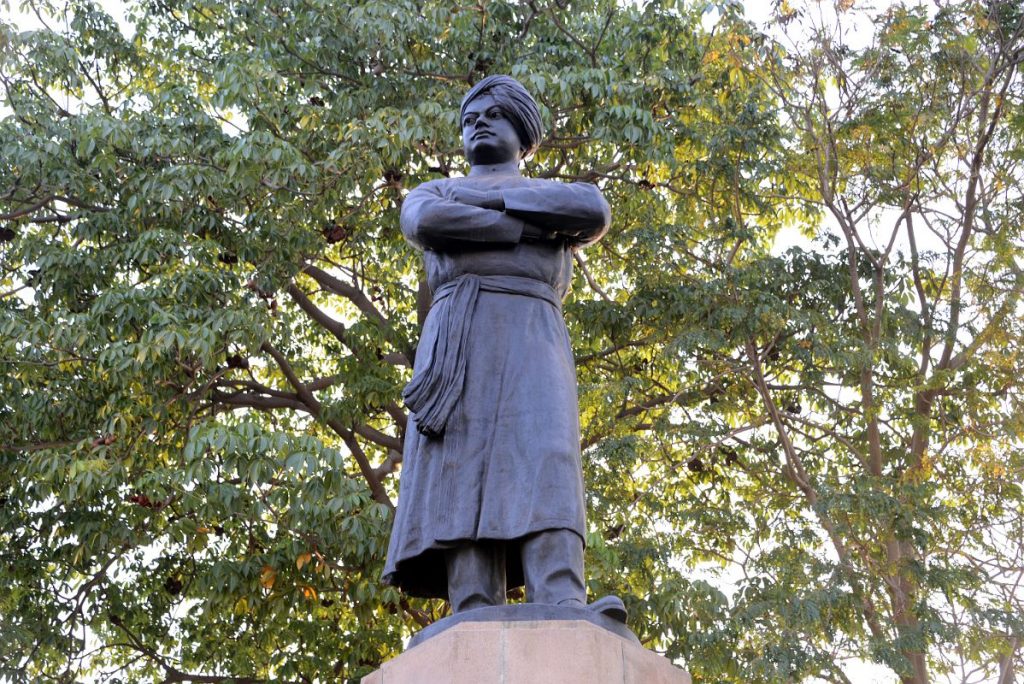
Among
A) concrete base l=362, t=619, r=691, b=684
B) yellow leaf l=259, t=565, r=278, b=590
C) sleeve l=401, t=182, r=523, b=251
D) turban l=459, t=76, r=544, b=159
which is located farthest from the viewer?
yellow leaf l=259, t=565, r=278, b=590

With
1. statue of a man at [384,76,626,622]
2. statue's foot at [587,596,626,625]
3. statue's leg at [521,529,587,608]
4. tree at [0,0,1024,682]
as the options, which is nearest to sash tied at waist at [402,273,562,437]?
statue of a man at [384,76,626,622]

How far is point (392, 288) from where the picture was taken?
13.0 meters

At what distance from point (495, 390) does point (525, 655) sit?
1.05 metres

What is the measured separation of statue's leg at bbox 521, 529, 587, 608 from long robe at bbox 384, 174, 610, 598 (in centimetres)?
4

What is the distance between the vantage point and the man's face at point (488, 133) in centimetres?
512

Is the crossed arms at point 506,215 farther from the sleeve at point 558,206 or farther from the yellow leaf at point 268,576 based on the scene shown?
the yellow leaf at point 268,576

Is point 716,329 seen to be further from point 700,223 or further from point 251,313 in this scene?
point 251,313

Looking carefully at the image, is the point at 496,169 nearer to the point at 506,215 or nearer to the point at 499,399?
the point at 506,215

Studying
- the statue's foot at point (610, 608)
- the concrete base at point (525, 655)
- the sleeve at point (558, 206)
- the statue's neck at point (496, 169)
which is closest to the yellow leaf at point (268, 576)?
the statue's neck at point (496, 169)

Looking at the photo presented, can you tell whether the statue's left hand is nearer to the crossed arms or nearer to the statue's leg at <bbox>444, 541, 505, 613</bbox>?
the crossed arms

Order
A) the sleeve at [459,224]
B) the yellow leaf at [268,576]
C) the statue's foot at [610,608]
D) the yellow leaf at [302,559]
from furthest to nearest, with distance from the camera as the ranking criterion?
1. the yellow leaf at [268,576]
2. the yellow leaf at [302,559]
3. the sleeve at [459,224]
4. the statue's foot at [610,608]

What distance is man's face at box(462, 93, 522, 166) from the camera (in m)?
5.12

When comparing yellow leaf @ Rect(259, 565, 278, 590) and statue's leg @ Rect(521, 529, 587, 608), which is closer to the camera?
statue's leg @ Rect(521, 529, 587, 608)

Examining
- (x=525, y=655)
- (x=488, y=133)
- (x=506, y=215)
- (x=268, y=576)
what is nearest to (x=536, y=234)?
(x=506, y=215)
